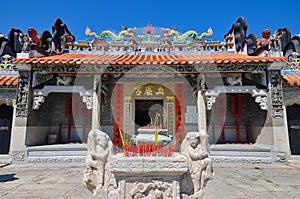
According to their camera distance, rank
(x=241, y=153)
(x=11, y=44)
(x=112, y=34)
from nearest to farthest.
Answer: (x=241, y=153)
(x=11, y=44)
(x=112, y=34)

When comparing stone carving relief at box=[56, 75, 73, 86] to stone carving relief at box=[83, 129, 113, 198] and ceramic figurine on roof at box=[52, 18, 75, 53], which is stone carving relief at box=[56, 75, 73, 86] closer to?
ceramic figurine on roof at box=[52, 18, 75, 53]

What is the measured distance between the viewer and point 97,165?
266 centimetres

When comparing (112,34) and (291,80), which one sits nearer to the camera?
(291,80)

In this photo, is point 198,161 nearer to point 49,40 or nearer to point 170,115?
point 170,115

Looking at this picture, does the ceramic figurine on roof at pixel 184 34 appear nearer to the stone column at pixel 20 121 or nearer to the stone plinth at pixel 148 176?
the stone column at pixel 20 121

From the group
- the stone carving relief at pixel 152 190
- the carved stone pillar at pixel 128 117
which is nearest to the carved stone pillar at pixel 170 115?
the carved stone pillar at pixel 128 117

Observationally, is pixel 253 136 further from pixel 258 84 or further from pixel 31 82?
pixel 31 82

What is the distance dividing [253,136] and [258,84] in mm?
2131

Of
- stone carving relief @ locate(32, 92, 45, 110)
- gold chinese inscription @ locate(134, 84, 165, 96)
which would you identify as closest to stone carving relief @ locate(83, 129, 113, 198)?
stone carving relief @ locate(32, 92, 45, 110)

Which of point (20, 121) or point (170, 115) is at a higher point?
point (170, 115)

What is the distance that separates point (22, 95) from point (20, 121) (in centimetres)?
81

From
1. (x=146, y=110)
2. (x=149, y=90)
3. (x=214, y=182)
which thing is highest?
(x=149, y=90)

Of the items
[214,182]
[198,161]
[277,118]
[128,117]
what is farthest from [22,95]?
[277,118]

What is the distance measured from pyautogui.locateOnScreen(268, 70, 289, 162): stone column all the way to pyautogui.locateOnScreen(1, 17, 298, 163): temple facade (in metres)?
0.03
